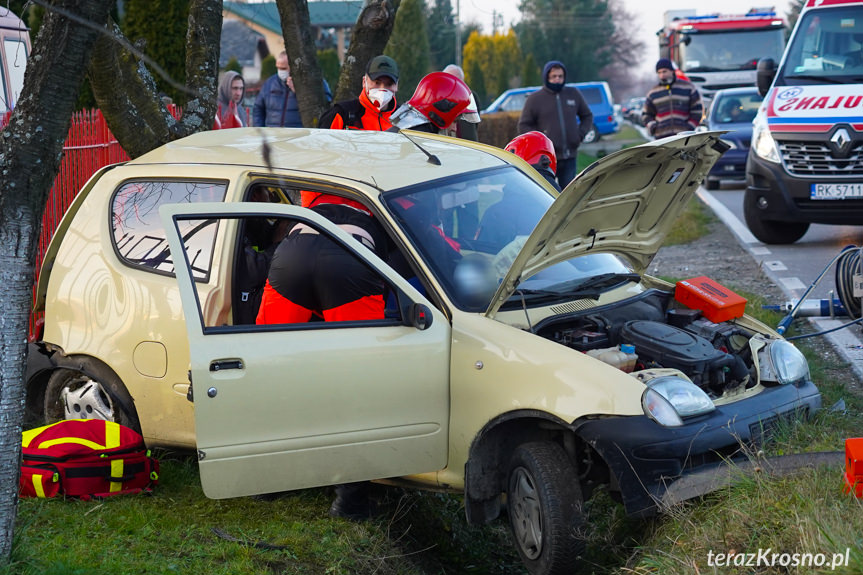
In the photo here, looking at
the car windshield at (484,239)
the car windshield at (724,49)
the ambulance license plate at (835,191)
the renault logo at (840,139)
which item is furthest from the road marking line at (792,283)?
the car windshield at (724,49)

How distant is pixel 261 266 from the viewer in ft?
16.5

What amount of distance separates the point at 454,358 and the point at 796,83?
754cm

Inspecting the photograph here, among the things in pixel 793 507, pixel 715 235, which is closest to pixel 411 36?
pixel 715 235

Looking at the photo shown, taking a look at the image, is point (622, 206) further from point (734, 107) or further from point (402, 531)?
point (734, 107)

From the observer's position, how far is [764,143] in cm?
1053

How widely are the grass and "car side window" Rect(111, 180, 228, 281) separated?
42.1 inches

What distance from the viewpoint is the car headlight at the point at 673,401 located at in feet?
12.9

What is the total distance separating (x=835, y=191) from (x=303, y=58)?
5192mm

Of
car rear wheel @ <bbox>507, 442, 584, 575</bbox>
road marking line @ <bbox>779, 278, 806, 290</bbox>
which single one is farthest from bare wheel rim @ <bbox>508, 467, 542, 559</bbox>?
road marking line @ <bbox>779, 278, 806, 290</bbox>

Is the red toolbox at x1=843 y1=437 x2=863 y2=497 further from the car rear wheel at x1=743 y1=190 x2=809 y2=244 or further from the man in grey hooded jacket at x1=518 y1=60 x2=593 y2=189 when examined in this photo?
the man in grey hooded jacket at x1=518 y1=60 x2=593 y2=189

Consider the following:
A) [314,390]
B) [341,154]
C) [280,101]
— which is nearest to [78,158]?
[280,101]

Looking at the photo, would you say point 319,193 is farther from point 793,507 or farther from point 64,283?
point 793,507

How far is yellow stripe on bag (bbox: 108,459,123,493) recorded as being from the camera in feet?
15.6

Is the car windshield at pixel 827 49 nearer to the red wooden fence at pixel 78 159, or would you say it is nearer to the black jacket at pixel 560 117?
the black jacket at pixel 560 117
